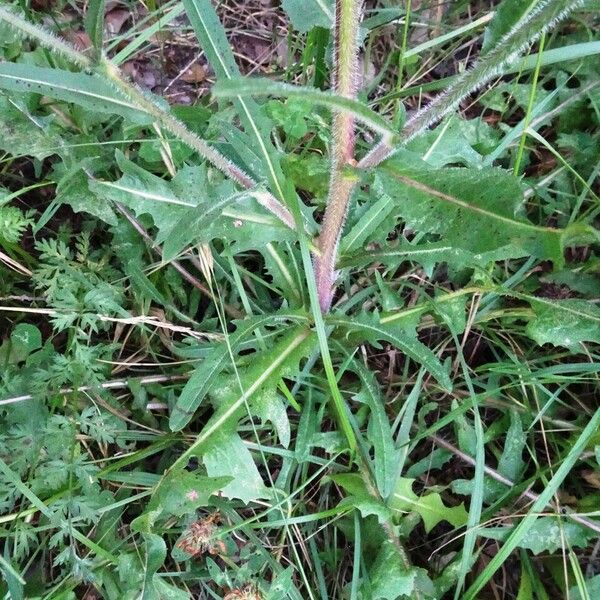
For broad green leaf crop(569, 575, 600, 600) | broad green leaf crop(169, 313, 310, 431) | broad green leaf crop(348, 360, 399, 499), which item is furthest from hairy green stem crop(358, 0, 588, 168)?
broad green leaf crop(569, 575, 600, 600)

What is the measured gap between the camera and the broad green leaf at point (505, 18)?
1120mm

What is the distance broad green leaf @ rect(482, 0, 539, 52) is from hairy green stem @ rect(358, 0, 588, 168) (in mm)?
17

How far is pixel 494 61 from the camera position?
1.04 meters

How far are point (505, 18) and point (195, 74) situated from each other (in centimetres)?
136

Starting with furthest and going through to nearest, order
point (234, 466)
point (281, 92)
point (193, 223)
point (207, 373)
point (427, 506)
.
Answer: point (427, 506) < point (234, 466) < point (207, 373) < point (193, 223) < point (281, 92)

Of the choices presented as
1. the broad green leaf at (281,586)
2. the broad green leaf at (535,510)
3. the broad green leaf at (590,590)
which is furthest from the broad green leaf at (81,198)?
the broad green leaf at (590,590)

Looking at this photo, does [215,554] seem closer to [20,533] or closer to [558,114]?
[20,533]

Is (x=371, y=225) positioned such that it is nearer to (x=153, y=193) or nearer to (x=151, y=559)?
(x=153, y=193)

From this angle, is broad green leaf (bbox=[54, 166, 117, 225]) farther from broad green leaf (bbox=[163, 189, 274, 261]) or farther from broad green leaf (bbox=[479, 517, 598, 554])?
broad green leaf (bbox=[479, 517, 598, 554])

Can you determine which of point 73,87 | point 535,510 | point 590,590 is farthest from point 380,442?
point 73,87

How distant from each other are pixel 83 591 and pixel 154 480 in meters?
0.39

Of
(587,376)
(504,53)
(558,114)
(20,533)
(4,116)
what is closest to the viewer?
(504,53)

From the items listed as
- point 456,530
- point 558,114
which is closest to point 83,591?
point 456,530

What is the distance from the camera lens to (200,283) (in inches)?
78.5
